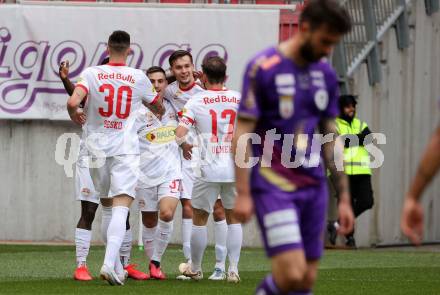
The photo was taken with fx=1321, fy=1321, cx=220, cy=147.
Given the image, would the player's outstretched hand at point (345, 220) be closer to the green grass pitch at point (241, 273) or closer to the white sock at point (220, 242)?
the green grass pitch at point (241, 273)

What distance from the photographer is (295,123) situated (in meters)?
7.59

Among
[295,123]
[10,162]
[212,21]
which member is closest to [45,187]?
[10,162]

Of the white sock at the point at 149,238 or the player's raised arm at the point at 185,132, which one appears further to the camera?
the white sock at the point at 149,238

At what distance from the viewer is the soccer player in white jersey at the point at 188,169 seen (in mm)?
13570

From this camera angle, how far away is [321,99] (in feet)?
25.0

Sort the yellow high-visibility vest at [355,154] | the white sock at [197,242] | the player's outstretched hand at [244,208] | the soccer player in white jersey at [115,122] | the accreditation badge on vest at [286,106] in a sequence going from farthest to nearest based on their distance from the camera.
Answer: the yellow high-visibility vest at [355,154] < the white sock at [197,242] < the soccer player in white jersey at [115,122] < the accreditation badge on vest at [286,106] < the player's outstretched hand at [244,208]

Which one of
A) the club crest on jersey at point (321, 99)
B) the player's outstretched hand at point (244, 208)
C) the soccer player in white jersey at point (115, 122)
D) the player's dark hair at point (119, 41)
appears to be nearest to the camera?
the player's outstretched hand at point (244, 208)

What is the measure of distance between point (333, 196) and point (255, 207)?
1373 centimetres

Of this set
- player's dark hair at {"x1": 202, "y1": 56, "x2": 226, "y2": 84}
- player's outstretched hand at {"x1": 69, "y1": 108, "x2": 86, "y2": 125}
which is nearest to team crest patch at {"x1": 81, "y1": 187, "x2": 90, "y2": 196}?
player's outstretched hand at {"x1": 69, "y1": 108, "x2": 86, "y2": 125}

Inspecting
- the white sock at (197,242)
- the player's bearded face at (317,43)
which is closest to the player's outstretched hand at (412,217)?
the player's bearded face at (317,43)

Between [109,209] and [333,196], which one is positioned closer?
[109,209]

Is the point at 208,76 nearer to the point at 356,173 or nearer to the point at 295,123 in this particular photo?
the point at 295,123

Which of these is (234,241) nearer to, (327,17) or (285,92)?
(285,92)

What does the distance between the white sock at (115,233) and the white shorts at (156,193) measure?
1476mm
